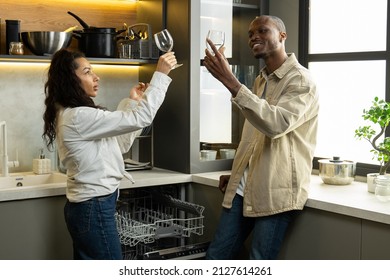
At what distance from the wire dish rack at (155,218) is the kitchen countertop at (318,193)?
127 mm

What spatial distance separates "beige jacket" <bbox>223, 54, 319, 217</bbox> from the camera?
2486mm

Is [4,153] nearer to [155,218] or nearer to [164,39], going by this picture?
[155,218]

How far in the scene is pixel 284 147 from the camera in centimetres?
260

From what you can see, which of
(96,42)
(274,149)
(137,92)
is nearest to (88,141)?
(137,92)

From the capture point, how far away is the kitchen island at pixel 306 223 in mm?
2418

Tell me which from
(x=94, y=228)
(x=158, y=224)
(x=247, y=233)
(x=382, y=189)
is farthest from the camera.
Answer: (x=158, y=224)

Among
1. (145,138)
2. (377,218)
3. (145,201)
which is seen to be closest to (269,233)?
(377,218)

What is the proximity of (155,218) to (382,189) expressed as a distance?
117 cm

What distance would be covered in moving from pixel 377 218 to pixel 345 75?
1261 millimetres

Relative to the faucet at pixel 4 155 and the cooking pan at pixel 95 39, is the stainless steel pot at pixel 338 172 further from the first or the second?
the faucet at pixel 4 155

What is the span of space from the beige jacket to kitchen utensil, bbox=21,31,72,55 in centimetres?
117

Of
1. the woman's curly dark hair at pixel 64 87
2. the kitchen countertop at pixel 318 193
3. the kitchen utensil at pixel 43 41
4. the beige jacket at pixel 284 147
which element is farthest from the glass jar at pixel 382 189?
the kitchen utensil at pixel 43 41

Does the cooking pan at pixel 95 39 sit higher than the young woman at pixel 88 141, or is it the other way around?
the cooking pan at pixel 95 39
